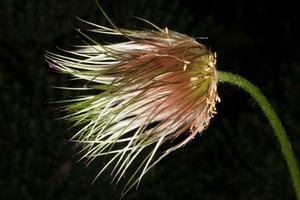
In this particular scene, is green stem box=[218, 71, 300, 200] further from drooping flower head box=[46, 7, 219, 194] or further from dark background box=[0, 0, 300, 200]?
dark background box=[0, 0, 300, 200]

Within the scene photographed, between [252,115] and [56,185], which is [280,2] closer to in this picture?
Result: [252,115]

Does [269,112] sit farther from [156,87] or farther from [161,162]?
[161,162]

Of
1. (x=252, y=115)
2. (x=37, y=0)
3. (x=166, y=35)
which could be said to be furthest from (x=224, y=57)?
(x=166, y=35)

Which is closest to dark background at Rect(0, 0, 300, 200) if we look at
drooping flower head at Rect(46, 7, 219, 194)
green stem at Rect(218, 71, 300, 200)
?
drooping flower head at Rect(46, 7, 219, 194)

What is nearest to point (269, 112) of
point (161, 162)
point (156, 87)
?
point (156, 87)

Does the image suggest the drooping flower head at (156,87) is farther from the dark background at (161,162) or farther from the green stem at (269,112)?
the dark background at (161,162)

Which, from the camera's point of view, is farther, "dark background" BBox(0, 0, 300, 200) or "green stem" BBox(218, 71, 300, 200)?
"dark background" BBox(0, 0, 300, 200)
